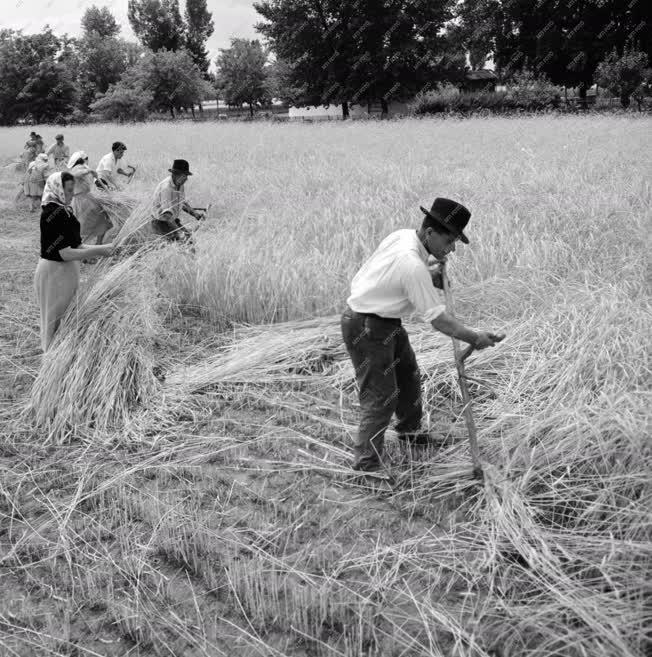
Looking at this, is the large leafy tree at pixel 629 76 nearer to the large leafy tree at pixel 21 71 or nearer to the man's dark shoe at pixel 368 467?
the man's dark shoe at pixel 368 467

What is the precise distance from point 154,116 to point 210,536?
4040 cm

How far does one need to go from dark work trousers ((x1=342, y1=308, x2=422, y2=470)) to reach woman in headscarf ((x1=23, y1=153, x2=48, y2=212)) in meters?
8.84

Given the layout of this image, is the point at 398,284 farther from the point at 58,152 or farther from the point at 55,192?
the point at 58,152

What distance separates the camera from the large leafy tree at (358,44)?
1280 inches

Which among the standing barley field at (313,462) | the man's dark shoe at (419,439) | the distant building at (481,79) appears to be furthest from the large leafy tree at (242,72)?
the man's dark shoe at (419,439)

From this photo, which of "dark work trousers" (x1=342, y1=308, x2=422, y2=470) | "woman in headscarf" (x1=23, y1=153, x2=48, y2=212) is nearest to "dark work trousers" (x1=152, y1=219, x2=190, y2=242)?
"dark work trousers" (x1=342, y1=308, x2=422, y2=470)

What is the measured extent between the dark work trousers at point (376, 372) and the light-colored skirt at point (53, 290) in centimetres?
197

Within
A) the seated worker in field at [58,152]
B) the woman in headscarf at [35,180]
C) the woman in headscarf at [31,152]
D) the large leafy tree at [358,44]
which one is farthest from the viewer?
the large leafy tree at [358,44]

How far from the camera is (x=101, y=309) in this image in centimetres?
395

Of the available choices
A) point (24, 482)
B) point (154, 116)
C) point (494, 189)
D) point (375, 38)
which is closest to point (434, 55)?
point (375, 38)

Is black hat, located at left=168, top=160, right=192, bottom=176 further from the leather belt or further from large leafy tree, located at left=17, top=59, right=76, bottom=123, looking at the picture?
large leafy tree, located at left=17, top=59, right=76, bottom=123

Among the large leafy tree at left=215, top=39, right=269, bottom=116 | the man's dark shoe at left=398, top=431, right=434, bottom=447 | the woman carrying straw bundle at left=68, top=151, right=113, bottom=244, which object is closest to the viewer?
A: the man's dark shoe at left=398, top=431, right=434, bottom=447

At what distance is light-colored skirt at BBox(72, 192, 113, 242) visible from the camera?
6.41m

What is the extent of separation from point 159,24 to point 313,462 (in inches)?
2678
